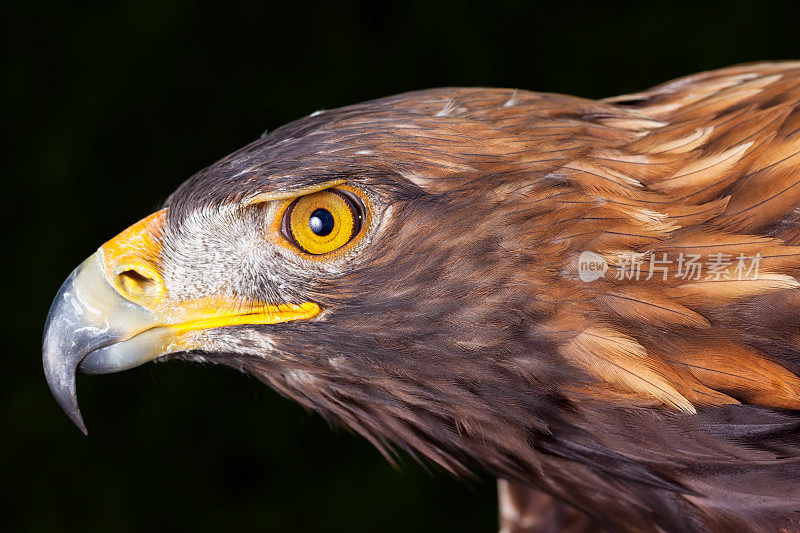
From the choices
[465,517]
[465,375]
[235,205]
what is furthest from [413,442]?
[465,517]

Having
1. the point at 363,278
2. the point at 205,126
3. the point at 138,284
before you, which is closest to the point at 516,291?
the point at 363,278

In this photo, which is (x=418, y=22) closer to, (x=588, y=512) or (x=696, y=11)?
(x=696, y=11)

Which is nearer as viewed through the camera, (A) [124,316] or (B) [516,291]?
(B) [516,291]

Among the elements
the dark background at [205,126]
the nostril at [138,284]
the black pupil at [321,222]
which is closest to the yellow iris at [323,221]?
the black pupil at [321,222]

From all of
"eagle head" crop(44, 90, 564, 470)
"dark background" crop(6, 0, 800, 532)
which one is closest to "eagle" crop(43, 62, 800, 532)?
"eagle head" crop(44, 90, 564, 470)

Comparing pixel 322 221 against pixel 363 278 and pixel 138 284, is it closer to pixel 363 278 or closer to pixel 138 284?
pixel 363 278

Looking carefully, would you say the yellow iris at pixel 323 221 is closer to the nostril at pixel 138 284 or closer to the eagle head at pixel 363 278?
the eagle head at pixel 363 278

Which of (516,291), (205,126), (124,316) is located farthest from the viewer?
(205,126)
